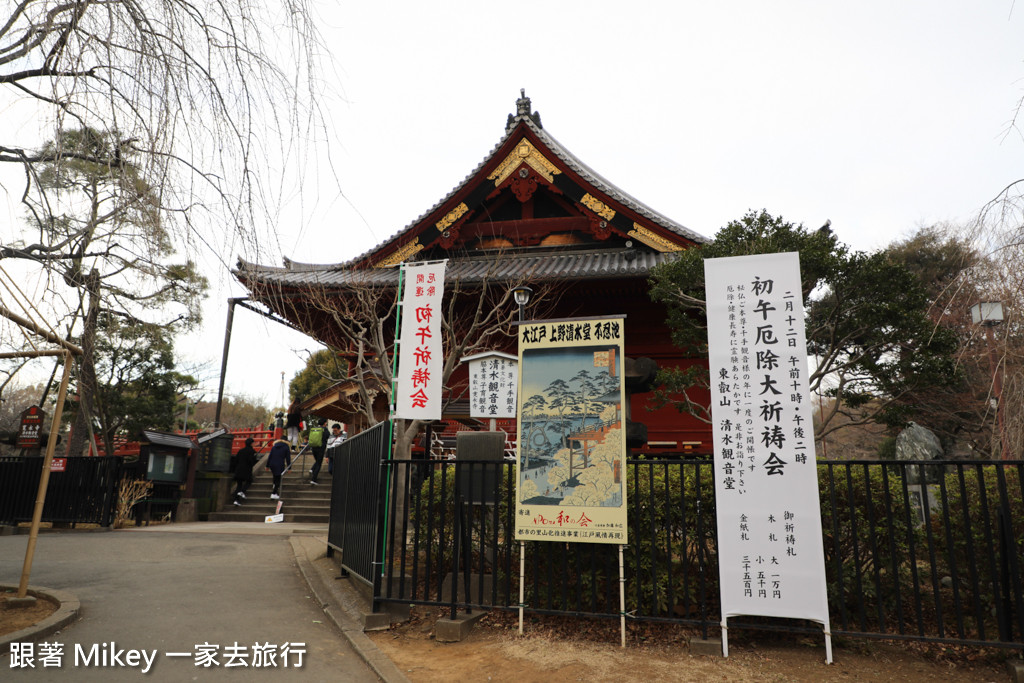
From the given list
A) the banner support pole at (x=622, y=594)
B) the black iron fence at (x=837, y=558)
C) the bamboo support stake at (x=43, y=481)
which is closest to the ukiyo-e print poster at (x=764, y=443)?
the black iron fence at (x=837, y=558)

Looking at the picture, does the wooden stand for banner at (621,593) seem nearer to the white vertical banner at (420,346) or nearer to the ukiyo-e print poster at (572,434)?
the ukiyo-e print poster at (572,434)

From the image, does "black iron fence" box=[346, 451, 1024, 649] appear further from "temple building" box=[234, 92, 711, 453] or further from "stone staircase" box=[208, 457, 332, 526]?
"stone staircase" box=[208, 457, 332, 526]

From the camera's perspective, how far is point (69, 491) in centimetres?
1115

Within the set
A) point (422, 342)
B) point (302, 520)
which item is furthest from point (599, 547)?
point (302, 520)

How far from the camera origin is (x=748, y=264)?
5.09m

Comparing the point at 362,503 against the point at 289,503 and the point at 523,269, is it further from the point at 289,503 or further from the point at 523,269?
the point at 289,503

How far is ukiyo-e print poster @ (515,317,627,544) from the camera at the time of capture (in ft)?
16.4

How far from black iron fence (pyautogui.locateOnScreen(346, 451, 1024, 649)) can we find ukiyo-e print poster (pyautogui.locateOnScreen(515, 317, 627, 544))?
0.22m

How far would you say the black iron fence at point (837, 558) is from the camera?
425cm

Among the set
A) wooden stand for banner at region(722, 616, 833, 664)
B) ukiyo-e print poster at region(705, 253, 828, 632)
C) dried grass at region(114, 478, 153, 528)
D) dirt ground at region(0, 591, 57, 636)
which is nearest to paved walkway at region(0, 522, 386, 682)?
dirt ground at region(0, 591, 57, 636)

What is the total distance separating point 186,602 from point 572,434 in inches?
165

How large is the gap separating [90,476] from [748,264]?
11.9m

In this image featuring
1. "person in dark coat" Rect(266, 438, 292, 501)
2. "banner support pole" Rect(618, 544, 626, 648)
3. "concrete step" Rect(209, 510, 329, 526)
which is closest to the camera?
"banner support pole" Rect(618, 544, 626, 648)

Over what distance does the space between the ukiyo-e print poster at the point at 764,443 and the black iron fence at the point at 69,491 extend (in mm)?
11075
